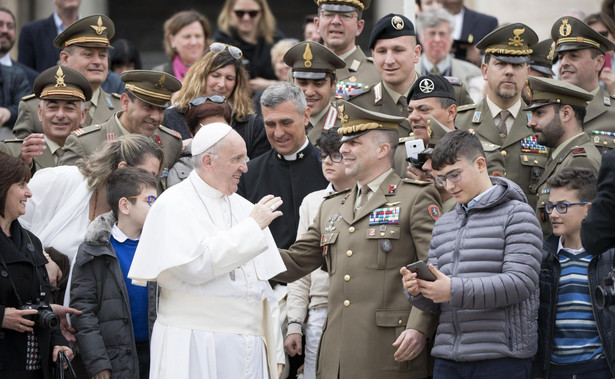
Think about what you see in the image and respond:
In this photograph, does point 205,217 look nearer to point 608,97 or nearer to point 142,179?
point 142,179

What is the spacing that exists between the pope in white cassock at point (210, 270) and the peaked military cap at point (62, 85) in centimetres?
209

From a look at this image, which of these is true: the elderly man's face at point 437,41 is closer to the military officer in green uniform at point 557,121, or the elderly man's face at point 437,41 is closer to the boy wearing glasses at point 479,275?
the military officer in green uniform at point 557,121

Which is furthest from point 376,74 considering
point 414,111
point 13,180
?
point 13,180

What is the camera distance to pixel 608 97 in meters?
9.24

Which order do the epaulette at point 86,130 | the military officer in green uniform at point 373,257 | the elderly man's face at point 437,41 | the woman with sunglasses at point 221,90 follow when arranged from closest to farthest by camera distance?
the military officer in green uniform at point 373,257
the epaulette at point 86,130
the woman with sunglasses at point 221,90
the elderly man's face at point 437,41

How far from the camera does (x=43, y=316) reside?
23.7ft

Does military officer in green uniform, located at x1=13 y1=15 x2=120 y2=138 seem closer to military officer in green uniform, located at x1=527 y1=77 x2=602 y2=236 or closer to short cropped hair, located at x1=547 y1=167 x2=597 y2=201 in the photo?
military officer in green uniform, located at x1=527 y1=77 x2=602 y2=236

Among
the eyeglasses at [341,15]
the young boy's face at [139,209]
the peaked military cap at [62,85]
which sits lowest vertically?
the young boy's face at [139,209]

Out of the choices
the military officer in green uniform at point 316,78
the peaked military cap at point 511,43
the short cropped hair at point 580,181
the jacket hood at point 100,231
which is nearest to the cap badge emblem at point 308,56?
the military officer in green uniform at point 316,78

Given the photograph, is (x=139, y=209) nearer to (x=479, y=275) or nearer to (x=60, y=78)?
(x=60, y=78)

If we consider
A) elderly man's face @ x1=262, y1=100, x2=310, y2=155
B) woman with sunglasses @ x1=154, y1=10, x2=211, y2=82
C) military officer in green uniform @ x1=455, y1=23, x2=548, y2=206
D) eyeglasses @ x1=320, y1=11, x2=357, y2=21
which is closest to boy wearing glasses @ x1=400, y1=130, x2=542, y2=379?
military officer in green uniform @ x1=455, y1=23, x2=548, y2=206

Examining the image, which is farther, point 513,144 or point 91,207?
point 513,144

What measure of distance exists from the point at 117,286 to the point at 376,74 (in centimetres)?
315

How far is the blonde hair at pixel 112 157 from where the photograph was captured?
26.9 feet
